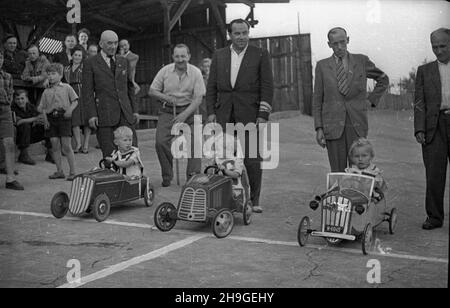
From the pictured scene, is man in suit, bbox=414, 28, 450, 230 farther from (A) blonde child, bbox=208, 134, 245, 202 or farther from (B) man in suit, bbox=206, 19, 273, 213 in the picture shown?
(A) blonde child, bbox=208, 134, 245, 202

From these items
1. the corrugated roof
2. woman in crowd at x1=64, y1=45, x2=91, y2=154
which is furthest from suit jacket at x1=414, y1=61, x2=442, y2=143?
the corrugated roof

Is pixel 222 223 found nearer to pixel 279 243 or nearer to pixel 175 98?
pixel 279 243

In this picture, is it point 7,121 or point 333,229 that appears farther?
point 7,121

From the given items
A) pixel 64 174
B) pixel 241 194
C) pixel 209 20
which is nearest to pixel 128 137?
pixel 241 194

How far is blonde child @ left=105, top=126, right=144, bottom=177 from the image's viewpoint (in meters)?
5.65

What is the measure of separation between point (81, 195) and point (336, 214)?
231cm

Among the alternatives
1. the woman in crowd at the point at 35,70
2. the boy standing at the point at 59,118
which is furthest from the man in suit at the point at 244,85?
the woman in crowd at the point at 35,70

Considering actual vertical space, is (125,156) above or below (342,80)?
below

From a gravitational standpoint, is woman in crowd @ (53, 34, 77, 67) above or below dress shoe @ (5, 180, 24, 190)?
above

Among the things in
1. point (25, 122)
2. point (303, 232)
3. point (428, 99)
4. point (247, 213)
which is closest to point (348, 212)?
point (303, 232)

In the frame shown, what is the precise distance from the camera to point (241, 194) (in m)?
4.96

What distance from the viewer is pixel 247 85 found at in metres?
5.34

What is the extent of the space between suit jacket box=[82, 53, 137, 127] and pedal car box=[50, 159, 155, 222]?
2.78 feet
